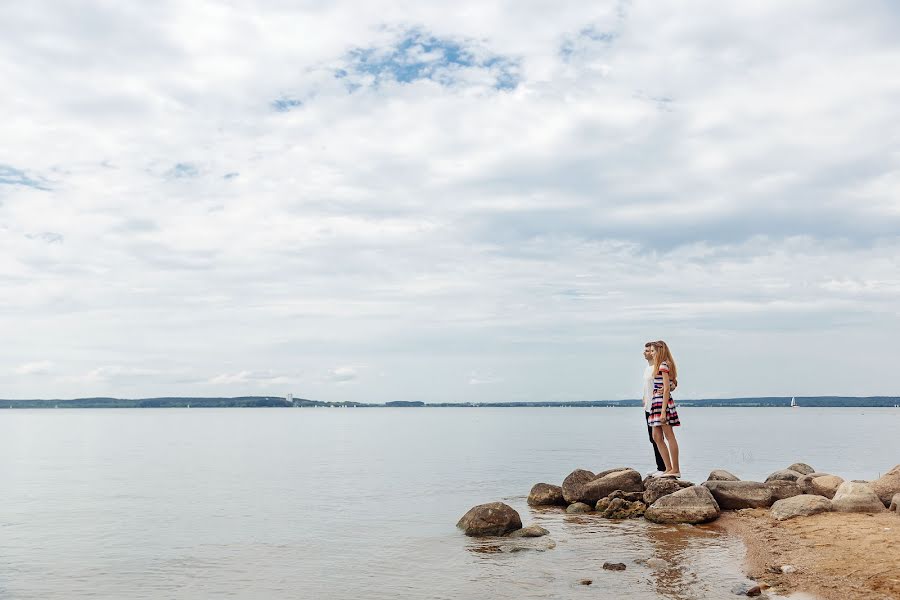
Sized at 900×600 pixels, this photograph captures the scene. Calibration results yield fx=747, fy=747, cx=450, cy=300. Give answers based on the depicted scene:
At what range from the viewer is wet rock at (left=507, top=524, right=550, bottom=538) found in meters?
14.4

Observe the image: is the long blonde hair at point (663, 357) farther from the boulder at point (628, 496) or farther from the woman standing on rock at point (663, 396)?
the boulder at point (628, 496)

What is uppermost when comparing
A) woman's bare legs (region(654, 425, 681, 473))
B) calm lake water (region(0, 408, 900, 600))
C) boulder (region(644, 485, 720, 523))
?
woman's bare legs (region(654, 425, 681, 473))

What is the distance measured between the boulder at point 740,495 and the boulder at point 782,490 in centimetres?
16

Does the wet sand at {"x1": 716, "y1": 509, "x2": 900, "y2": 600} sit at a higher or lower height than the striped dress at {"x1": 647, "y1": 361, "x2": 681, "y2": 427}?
lower

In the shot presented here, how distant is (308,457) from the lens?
4047 centimetres

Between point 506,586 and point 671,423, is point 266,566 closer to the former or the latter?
point 506,586

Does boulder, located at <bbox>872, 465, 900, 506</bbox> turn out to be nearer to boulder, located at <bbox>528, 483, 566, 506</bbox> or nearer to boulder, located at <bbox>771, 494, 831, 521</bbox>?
boulder, located at <bbox>771, 494, 831, 521</bbox>

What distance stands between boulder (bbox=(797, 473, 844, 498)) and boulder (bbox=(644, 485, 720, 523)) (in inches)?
116

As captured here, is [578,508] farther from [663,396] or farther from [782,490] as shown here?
[782,490]

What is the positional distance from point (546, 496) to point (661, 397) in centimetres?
471

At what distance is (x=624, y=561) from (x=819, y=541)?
10.4ft

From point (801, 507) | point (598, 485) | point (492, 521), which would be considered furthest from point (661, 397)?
point (492, 521)

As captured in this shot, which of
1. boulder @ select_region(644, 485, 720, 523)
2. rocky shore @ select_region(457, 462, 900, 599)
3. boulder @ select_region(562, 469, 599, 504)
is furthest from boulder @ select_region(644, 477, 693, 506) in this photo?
boulder @ select_region(562, 469, 599, 504)

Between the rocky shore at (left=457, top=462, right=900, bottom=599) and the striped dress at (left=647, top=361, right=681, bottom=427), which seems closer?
the rocky shore at (left=457, top=462, right=900, bottom=599)
